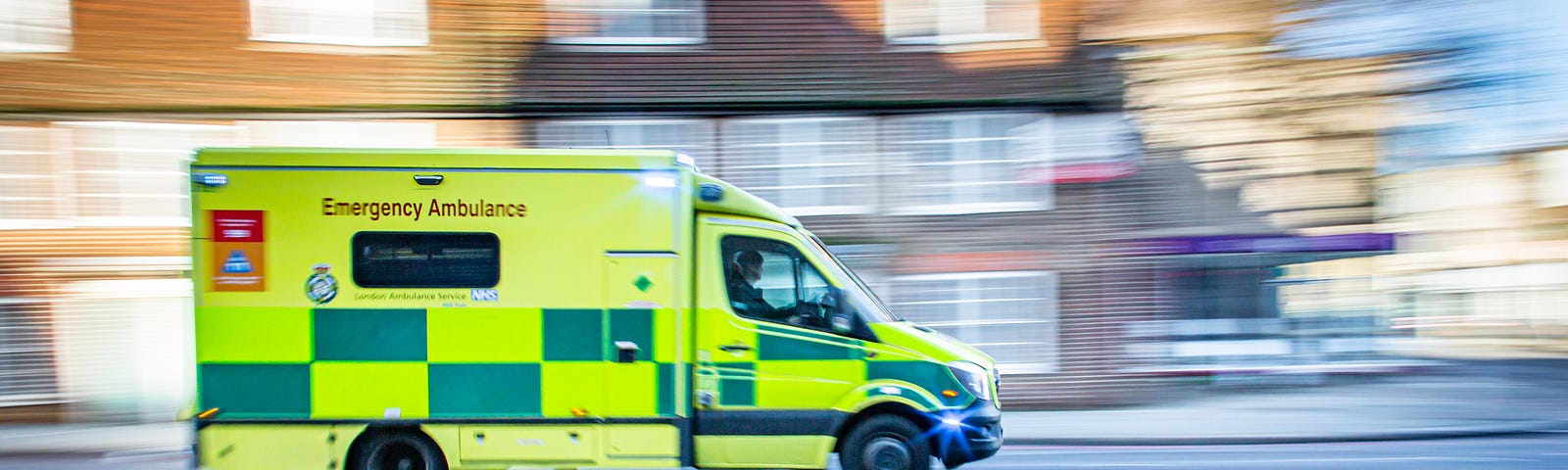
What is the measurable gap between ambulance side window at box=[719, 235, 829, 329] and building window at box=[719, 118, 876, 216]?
501 cm

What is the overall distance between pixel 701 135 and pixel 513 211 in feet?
18.0

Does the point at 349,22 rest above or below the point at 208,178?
above

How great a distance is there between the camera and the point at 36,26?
425 inches

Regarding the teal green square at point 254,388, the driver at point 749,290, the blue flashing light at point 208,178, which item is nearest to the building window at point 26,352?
the teal green square at point 254,388

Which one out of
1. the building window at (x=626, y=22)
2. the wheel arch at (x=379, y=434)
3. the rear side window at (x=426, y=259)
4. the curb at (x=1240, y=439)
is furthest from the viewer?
the building window at (x=626, y=22)

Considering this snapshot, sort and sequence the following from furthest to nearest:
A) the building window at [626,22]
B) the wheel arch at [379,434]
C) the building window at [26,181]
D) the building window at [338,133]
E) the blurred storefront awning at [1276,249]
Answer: the blurred storefront awning at [1276,249] → the building window at [626,22] → the building window at [338,133] → the building window at [26,181] → the wheel arch at [379,434]

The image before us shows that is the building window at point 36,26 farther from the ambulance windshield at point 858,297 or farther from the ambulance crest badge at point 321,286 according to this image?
the ambulance windshield at point 858,297

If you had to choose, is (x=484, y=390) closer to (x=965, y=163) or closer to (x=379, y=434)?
(x=379, y=434)

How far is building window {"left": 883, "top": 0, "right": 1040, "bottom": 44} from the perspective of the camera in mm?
11609

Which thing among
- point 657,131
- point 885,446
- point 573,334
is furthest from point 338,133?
point 885,446

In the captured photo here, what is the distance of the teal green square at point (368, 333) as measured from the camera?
239 inches

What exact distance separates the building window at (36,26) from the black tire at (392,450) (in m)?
7.72

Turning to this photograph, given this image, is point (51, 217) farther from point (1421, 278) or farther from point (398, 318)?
point (1421, 278)

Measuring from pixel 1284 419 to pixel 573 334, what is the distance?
844 centimetres
